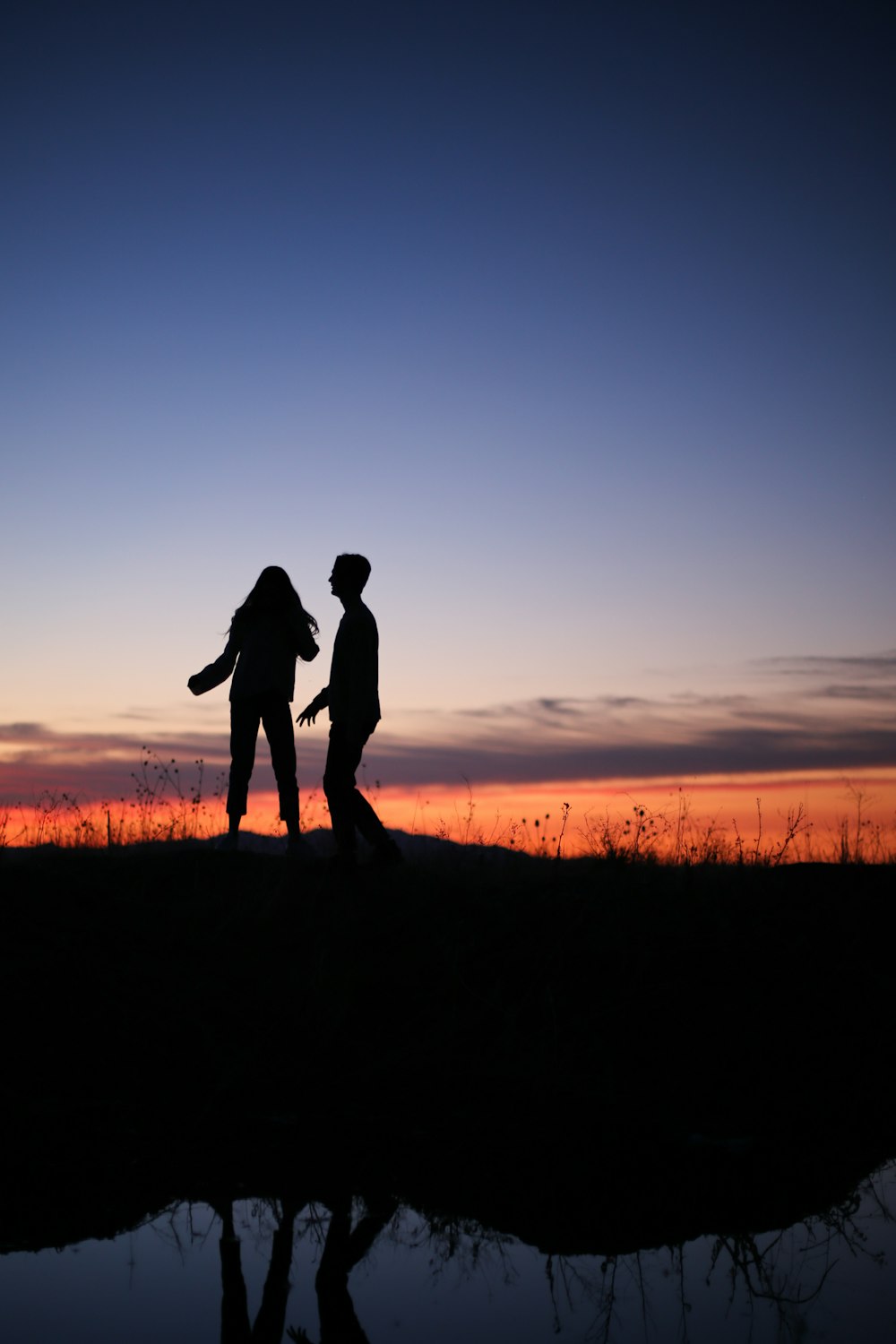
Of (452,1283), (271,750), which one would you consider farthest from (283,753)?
(452,1283)

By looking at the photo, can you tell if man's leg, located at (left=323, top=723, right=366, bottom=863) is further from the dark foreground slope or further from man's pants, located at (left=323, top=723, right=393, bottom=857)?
the dark foreground slope

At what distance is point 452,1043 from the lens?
19.9ft

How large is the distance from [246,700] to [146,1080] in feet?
15.3

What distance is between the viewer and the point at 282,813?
33.0ft

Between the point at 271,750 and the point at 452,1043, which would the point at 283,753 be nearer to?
the point at 271,750

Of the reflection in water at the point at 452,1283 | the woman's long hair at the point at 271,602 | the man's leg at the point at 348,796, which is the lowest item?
the reflection in water at the point at 452,1283

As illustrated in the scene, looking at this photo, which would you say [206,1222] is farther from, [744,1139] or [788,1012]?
[788,1012]

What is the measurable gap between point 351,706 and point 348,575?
1.12m

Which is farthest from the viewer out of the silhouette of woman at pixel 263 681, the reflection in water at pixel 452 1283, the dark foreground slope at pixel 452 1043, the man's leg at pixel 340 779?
the silhouette of woman at pixel 263 681

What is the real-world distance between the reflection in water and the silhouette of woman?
573 centimetres

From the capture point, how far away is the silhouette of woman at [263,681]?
995cm

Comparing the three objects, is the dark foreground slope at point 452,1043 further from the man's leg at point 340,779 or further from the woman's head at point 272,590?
the woman's head at point 272,590

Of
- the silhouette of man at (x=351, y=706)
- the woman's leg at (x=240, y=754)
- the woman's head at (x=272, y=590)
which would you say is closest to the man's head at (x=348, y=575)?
the silhouette of man at (x=351, y=706)

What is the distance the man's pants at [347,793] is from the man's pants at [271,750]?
73cm
